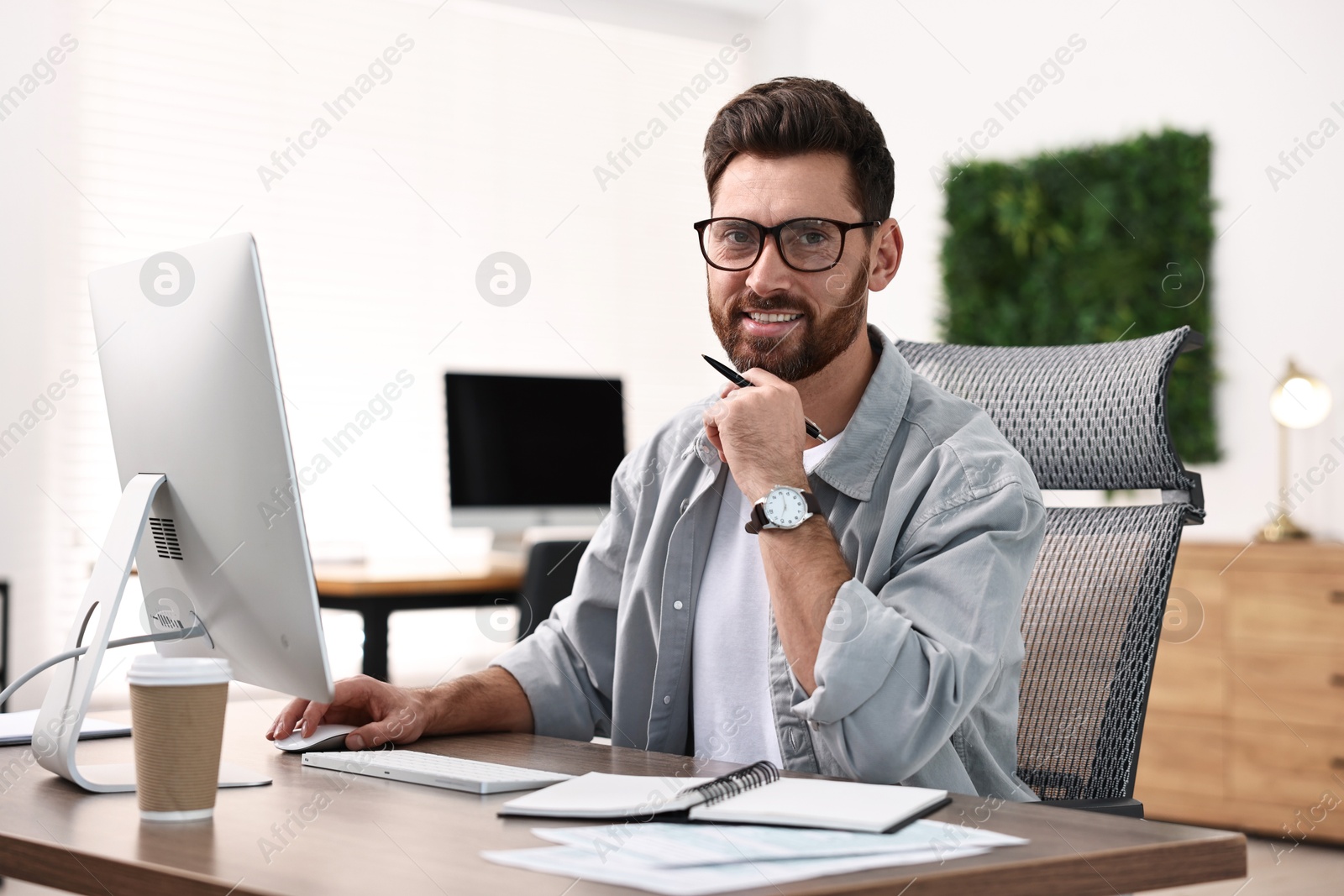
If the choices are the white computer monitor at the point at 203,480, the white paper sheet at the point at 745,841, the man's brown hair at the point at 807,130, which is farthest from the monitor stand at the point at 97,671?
the man's brown hair at the point at 807,130

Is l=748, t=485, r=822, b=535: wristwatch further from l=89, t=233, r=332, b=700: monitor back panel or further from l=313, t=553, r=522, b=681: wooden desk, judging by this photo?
l=313, t=553, r=522, b=681: wooden desk

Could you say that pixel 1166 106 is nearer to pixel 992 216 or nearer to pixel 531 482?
pixel 992 216

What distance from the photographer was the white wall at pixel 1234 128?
4.02 meters

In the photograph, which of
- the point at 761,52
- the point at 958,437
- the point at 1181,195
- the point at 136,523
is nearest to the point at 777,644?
the point at 958,437

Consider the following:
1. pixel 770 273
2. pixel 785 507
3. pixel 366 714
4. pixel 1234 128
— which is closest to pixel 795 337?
pixel 770 273

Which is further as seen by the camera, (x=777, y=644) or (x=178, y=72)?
(x=178, y=72)

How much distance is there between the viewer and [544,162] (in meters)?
5.23

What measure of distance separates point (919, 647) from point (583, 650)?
60cm

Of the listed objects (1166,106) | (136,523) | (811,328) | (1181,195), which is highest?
(1166,106)

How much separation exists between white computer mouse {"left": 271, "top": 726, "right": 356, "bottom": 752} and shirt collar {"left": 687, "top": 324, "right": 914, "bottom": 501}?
0.59 m

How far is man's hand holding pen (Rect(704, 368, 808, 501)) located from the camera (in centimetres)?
139

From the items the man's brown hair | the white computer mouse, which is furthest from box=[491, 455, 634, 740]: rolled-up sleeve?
the man's brown hair

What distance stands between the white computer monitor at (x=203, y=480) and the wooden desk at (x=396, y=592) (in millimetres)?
2015

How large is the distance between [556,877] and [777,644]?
68 cm
